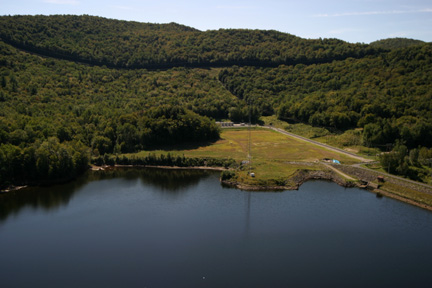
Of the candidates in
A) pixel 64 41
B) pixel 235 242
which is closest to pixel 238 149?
pixel 235 242

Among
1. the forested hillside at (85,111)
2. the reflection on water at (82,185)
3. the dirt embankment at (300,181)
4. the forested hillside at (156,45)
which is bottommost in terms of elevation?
the reflection on water at (82,185)

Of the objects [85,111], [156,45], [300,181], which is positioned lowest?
[300,181]

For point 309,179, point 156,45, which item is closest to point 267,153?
point 309,179

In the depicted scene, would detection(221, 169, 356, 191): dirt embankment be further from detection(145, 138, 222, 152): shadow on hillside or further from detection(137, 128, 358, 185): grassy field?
detection(145, 138, 222, 152): shadow on hillside

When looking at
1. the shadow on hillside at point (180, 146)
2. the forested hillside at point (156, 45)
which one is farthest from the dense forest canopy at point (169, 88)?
the shadow on hillside at point (180, 146)

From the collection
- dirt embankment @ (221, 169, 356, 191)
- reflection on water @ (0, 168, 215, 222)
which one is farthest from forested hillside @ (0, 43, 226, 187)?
dirt embankment @ (221, 169, 356, 191)

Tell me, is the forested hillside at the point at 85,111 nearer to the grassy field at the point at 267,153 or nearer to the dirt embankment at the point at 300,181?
the grassy field at the point at 267,153

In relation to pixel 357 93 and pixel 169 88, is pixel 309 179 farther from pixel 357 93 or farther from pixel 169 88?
pixel 169 88
